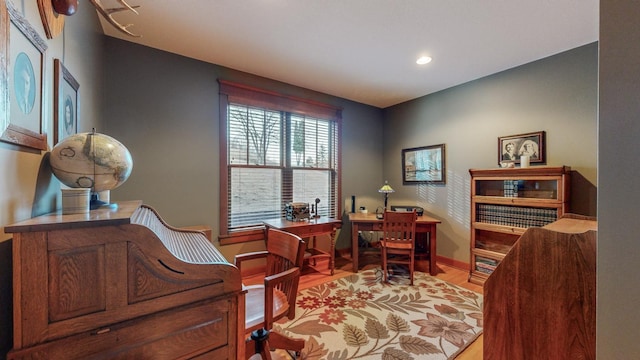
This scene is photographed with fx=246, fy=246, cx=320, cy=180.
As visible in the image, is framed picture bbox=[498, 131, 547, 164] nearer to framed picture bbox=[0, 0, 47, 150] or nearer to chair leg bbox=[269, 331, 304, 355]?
chair leg bbox=[269, 331, 304, 355]

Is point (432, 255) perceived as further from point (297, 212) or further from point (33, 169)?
point (33, 169)

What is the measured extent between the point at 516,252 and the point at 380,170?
3475 millimetres

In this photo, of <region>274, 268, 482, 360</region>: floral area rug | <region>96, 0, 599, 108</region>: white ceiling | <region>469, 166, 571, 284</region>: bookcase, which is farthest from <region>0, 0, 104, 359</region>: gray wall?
<region>469, 166, 571, 284</region>: bookcase

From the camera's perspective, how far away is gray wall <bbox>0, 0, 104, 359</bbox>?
0.78 metres

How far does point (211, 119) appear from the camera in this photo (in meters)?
2.98

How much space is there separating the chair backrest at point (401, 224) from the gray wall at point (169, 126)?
1860 mm

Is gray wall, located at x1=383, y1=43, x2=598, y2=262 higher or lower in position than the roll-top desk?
higher

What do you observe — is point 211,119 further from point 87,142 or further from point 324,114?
point 87,142

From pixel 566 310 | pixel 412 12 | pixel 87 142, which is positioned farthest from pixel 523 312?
pixel 412 12

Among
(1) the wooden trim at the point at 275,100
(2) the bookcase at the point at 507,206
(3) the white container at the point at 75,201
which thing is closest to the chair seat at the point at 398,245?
(2) the bookcase at the point at 507,206

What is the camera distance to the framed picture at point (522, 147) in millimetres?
2834

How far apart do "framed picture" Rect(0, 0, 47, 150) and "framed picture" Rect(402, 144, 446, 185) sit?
4.03 metres

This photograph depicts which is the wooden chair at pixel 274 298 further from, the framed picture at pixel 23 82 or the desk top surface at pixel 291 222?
the desk top surface at pixel 291 222

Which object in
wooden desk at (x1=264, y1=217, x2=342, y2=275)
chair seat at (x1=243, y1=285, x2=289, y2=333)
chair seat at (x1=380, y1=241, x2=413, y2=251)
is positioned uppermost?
wooden desk at (x1=264, y1=217, x2=342, y2=275)
